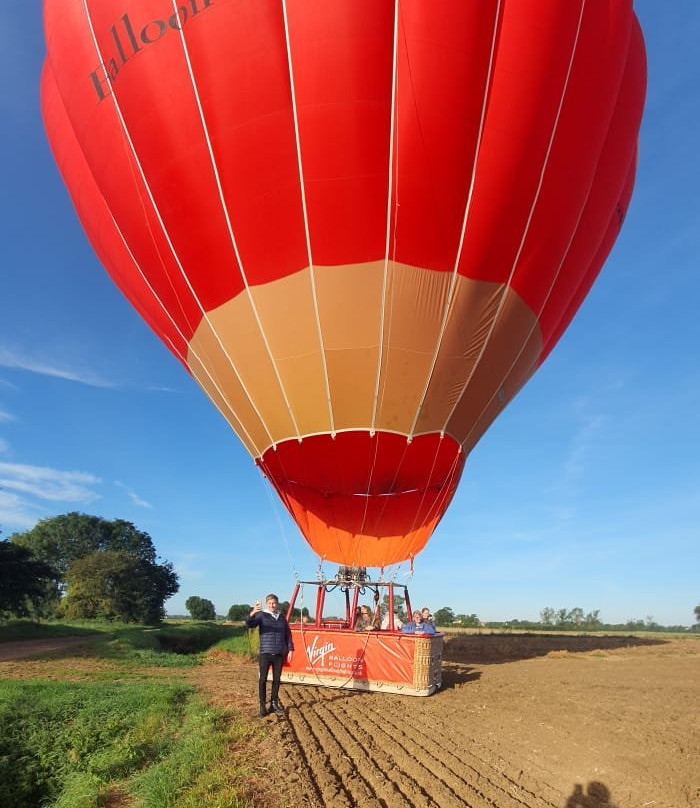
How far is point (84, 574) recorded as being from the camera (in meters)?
42.2

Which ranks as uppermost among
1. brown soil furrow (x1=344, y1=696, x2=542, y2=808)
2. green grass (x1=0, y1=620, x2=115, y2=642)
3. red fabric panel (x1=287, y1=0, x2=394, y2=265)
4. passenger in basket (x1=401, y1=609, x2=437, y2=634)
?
red fabric panel (x1=287, y1=0, x2=394, y2=265)

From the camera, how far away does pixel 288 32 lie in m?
7.17

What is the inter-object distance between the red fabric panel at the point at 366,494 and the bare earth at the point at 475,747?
2.29 m

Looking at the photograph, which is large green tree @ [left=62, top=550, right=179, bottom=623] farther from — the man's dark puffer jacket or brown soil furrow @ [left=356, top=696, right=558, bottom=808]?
brown soil furrow @ [left=356, top=696, right=558, bottom=808]

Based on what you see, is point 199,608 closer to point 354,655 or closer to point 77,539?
point 77,539

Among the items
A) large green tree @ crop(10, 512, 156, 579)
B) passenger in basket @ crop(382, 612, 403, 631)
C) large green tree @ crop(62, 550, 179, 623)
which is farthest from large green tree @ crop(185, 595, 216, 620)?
passenger in basket @ crop(382, 612, 403, 631)

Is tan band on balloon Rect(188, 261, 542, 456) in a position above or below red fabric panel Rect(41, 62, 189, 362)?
below

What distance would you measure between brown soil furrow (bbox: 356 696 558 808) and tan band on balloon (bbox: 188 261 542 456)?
3.98m

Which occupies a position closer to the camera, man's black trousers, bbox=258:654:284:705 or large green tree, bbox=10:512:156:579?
man's black trousers, bbox=258:654:284:705

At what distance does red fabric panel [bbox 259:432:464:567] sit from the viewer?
29.4 feet

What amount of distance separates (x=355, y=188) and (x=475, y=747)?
21.1ft

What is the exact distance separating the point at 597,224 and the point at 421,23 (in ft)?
13.5

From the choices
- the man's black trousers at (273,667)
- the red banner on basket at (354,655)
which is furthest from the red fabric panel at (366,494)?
the man's black trousers at (273,667)

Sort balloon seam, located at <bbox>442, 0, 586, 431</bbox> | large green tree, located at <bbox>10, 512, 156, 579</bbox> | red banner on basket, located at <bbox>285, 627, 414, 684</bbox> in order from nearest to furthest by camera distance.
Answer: balloon seam, located at <bbox>442, 0, 586, 431</bbox> < red banner on basket, located at <bbox>285, 627, 414, 684</bbox> < large green tree, located at <bbox>10, 512, 156, 579</bbox>
